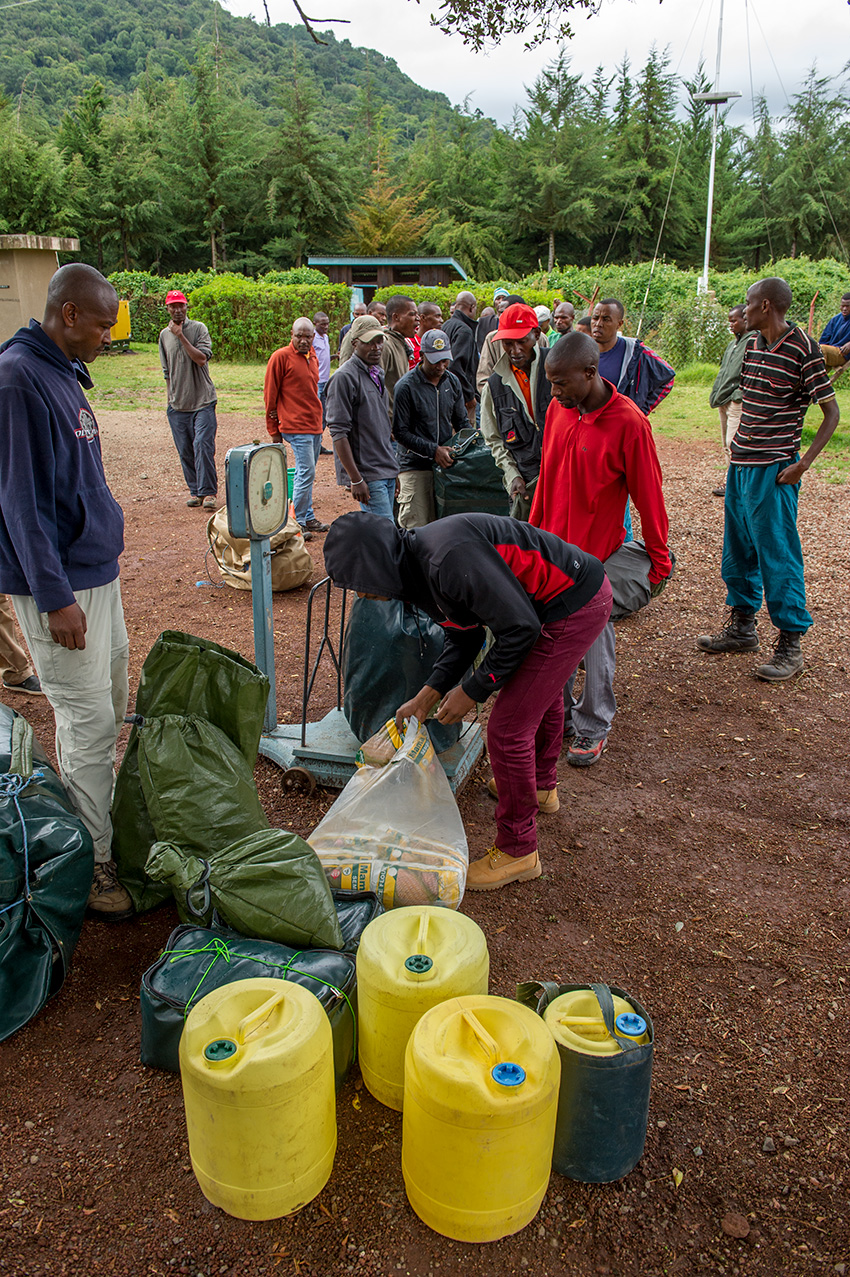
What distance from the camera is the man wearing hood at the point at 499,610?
2525 mm

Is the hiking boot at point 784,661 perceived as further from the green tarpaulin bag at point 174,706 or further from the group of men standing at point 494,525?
the green tarpaulin bag at point 174,706

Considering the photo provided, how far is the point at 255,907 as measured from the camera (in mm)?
2389

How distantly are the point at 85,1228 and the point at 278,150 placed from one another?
153 feet

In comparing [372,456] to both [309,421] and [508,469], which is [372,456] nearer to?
[508,469]

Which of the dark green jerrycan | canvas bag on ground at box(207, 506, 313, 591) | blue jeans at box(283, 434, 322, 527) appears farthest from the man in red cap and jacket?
the dark green jerrycan

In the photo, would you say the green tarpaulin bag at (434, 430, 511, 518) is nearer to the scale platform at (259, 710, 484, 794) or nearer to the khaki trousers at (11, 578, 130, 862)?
the scale platform at (259, 710, 484, 794)

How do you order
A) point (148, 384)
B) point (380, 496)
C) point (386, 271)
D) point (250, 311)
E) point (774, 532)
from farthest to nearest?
point (386, 271), point (250, 311), point (148, 384), point (380, 496), point (774, 532)

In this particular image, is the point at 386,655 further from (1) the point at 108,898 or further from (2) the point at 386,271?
(2) the point at 386,271

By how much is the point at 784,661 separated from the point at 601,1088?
3.57m

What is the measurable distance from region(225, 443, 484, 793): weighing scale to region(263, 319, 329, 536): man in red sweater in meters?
3.96

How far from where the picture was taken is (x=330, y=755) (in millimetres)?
3713

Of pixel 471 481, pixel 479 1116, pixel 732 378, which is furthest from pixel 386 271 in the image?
pixel 479 1116

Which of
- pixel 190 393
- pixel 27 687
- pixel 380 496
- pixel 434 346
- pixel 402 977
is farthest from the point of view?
pixel 190 393

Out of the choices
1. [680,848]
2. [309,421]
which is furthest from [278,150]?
[680,848]
